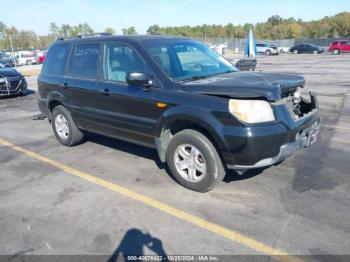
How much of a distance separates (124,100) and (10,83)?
10322mm

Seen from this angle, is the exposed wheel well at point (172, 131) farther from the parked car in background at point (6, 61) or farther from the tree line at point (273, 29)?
the tree line at point (273, 29)

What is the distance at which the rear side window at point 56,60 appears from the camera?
20.3 feet

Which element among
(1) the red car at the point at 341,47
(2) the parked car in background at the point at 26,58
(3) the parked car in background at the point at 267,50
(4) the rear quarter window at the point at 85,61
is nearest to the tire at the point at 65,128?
(4) the rear quarter window at the point at 85,61

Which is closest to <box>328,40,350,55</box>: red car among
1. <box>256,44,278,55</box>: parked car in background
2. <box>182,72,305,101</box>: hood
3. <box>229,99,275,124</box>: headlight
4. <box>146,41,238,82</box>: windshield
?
<box>256,44,278,55</box>: parked car in background

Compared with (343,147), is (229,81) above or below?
above

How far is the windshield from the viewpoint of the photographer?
461 centimetres

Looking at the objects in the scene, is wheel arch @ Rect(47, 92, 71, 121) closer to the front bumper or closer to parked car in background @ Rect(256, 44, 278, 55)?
the front bumper

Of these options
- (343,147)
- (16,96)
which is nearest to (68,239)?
(343,147)

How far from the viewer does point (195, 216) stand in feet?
12.4

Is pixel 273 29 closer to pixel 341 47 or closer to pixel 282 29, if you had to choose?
pixel 282 29

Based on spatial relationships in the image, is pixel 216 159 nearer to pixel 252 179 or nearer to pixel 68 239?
pixel 252 179

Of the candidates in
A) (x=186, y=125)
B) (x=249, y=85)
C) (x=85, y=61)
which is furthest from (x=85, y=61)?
(x=249, y=85)

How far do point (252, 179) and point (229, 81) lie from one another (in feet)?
4.49

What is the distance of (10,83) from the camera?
13.5 meters
